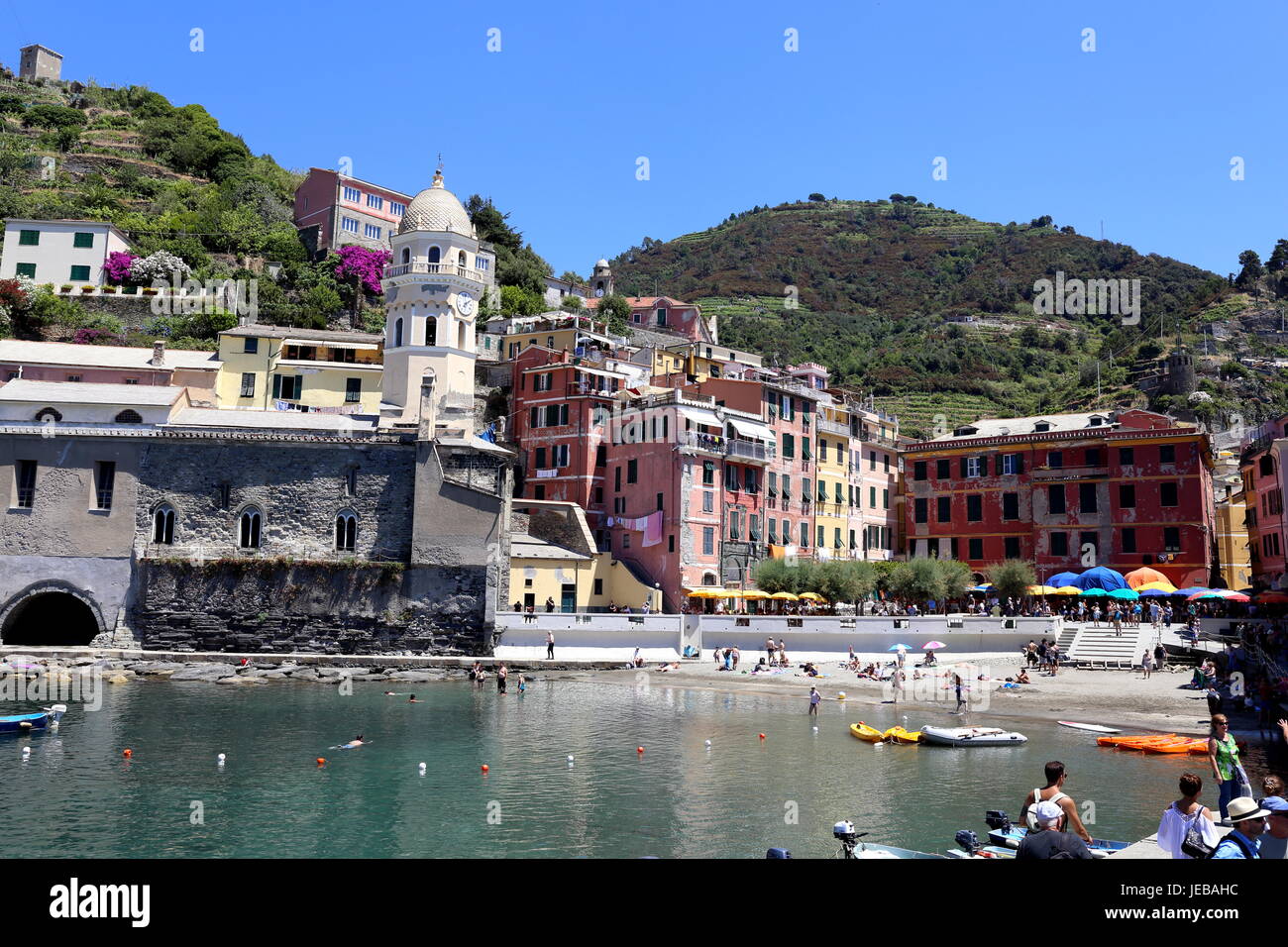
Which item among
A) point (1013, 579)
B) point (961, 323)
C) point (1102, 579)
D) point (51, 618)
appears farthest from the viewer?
point (961, 323)

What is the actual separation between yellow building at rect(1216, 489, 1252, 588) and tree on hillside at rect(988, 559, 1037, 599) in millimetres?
24169

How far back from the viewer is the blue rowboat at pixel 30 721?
29266 mm

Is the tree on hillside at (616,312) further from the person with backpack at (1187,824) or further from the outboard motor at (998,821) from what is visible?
the person with backpack at (1187,824)

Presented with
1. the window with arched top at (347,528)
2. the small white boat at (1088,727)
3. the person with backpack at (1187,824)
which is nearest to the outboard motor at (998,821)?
the person with backpack at (1187,824)

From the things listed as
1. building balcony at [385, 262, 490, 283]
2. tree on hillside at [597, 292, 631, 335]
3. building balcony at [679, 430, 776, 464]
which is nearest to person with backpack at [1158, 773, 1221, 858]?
building balcony at [679, 430, 776, 464]

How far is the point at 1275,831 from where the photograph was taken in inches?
325

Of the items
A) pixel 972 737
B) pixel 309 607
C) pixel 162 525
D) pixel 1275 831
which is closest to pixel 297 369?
pixel 162 525

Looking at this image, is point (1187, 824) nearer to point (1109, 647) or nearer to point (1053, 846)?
point (1053, 846)

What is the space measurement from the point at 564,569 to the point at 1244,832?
151 feet

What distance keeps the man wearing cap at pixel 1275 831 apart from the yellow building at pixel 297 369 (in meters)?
55.9

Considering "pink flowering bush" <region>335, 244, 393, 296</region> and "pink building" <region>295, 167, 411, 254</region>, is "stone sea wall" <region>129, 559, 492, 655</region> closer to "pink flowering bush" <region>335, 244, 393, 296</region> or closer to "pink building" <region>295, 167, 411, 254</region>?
"pink flowering bush" <region>335, 244, 393, 296</region>

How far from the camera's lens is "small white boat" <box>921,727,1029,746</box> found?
2914 cm
